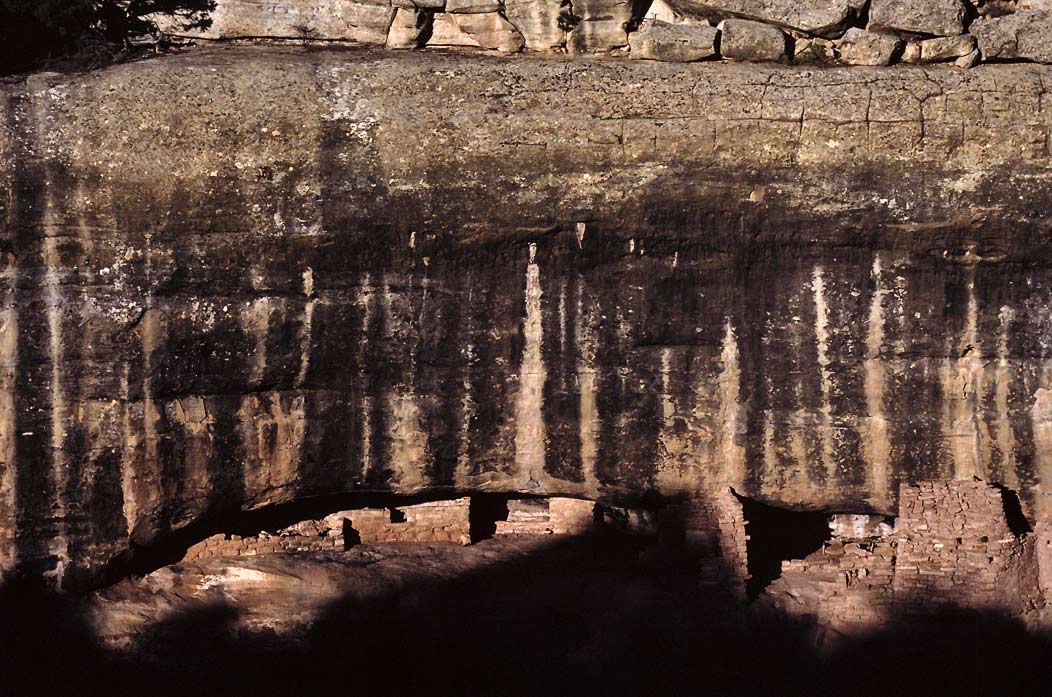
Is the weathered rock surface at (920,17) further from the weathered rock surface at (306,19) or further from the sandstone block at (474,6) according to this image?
the weathered rock surface at (306,19)

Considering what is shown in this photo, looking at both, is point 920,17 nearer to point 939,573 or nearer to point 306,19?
point 939,573

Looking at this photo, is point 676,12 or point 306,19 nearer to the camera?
point 676,12

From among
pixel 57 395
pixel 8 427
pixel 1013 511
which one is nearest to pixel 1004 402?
pixel 1013 511

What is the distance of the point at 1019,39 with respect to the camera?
1089 centimetres

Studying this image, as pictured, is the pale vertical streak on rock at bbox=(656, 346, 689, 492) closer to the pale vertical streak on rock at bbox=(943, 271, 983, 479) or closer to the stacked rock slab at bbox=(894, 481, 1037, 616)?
the stacked rock slab at bbox=(894, 481, 1037, 616)

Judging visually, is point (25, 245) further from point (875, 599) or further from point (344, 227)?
point (875, 599)

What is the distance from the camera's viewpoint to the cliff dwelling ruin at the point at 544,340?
33.7 feet

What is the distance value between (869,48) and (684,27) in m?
1.51

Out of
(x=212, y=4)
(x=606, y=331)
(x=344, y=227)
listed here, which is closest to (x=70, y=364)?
(x=344, y=227)

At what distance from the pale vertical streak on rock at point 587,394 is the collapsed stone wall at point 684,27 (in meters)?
2.23

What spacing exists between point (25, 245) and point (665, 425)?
5115 millimetres

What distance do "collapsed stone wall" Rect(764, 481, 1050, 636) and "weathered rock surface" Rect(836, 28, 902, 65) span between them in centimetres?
344

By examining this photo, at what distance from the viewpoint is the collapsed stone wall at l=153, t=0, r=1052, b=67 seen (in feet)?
36.0

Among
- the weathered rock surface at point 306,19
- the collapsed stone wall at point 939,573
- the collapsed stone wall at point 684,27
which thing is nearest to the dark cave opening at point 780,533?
the collapsed stone wall at point 939,573
